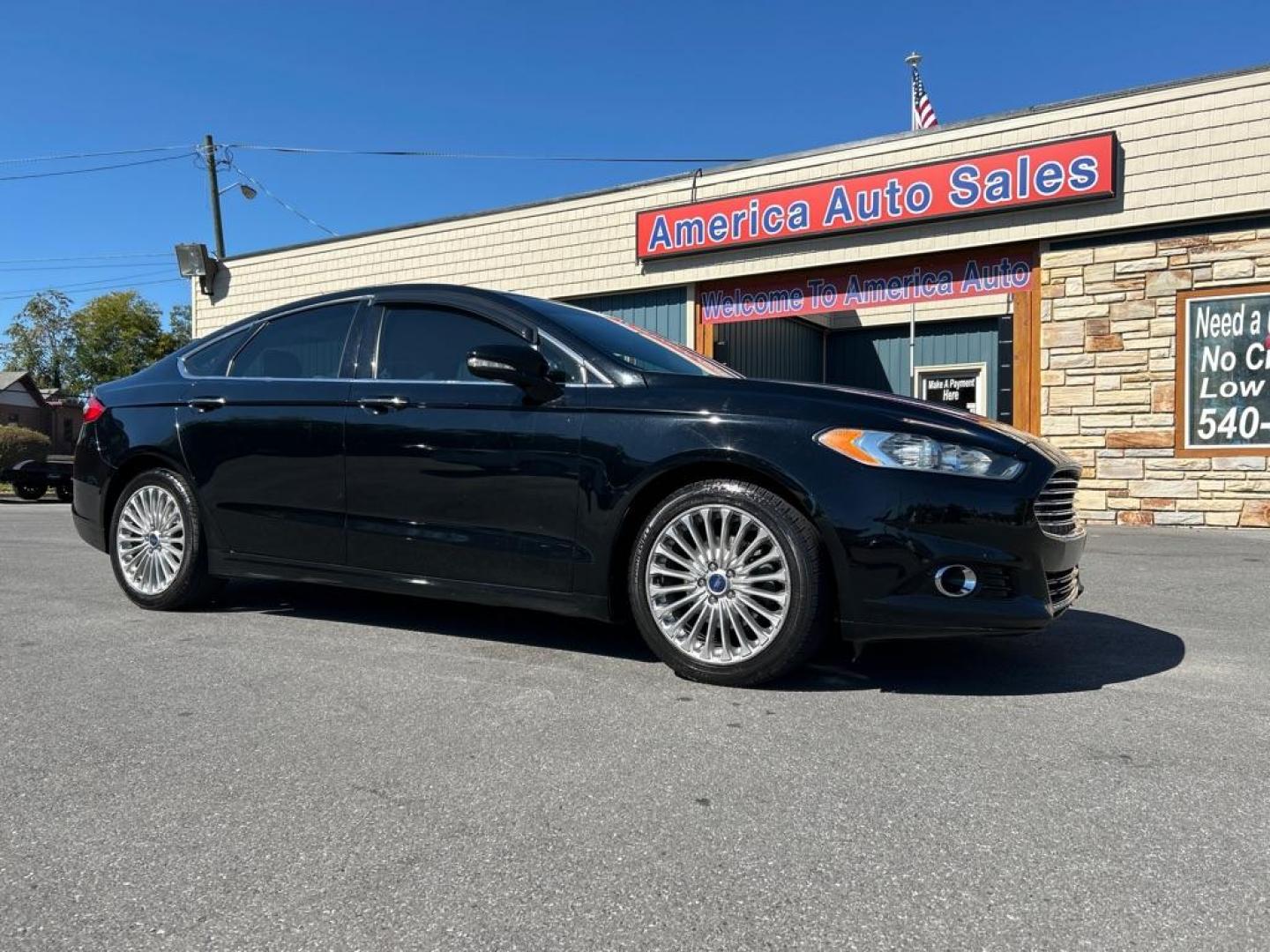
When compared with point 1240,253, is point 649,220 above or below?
above

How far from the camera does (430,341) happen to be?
4250 millimetres

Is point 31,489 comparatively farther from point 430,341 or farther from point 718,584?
point 718,584

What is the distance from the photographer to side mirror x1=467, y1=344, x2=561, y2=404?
372 centimetres

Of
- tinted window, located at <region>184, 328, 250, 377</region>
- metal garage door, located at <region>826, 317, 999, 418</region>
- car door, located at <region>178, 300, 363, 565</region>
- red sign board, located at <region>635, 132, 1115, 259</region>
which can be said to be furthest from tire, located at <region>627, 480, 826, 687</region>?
metal garage door, located at <region>826, 317, 999, 418</region>

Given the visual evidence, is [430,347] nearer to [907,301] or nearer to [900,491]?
[900,491]

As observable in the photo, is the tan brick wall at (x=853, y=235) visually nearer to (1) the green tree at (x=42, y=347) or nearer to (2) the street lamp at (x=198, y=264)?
(2) the street lamp at (x=198, y=264)

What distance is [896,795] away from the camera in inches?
95.3

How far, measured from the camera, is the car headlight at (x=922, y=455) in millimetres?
3266

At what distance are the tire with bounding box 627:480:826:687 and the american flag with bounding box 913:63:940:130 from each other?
44.7 ft

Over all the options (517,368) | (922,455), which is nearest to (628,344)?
(517,368)

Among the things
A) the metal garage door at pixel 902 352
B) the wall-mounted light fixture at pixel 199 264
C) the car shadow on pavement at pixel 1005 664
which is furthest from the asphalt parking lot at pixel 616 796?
the wall-mounted light fixture at pixel 199 264

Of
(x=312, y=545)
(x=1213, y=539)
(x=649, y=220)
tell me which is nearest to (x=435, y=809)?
(x=312, y=545)

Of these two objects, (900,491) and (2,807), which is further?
(900,491)

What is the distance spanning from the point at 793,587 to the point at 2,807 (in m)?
2.36
